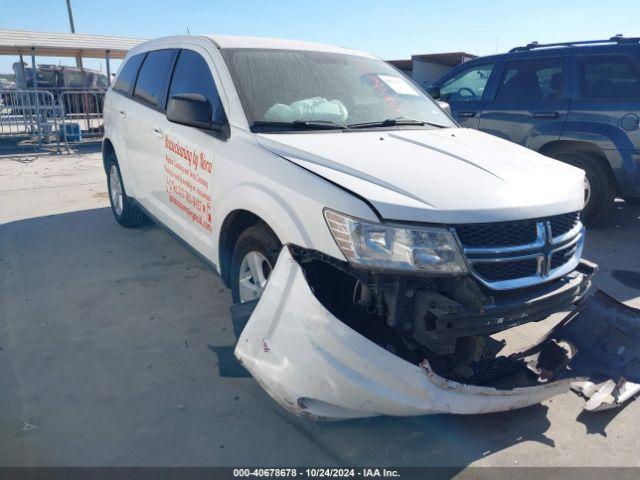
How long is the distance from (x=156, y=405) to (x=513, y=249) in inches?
79.2

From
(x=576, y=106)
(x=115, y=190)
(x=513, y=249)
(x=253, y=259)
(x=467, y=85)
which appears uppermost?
(x=467, y=85)

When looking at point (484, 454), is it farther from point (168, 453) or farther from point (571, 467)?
point (168, 453)

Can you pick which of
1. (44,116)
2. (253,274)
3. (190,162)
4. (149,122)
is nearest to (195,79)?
(190,162)

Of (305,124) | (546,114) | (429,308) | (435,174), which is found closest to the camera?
(429,308)

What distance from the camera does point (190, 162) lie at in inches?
137

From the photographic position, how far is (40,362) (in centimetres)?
308

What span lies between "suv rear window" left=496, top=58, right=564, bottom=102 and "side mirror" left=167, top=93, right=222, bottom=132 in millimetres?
4672

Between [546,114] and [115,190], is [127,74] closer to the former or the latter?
[115,190]

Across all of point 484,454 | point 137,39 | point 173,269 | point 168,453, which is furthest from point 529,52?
point 137,39

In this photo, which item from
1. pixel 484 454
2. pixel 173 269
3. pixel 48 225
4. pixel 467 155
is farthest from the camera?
pixel 48 225

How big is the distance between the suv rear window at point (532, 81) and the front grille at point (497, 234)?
444cm

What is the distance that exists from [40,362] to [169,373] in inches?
32.4

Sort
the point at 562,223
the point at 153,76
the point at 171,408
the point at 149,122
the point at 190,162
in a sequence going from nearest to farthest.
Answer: the point at 562,223
the point at 171,408
the point at 190,162
the point at 149,122
the point at 153,76

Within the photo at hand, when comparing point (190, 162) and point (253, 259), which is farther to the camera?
point (190, 162)
